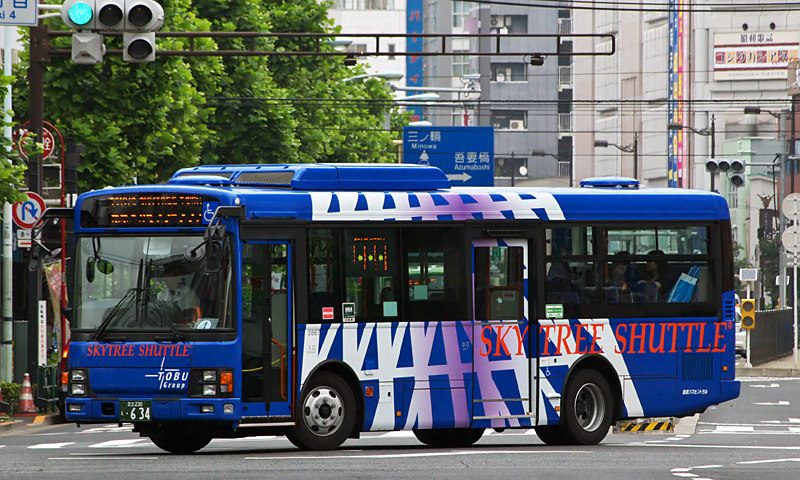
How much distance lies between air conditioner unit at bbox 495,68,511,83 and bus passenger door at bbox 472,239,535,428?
11031cm

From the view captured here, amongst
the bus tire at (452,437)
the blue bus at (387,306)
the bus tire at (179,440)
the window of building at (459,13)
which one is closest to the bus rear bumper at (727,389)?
the blue bus at (387,306)

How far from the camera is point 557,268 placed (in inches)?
695

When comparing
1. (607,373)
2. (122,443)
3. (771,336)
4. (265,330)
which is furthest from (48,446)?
(771,336)

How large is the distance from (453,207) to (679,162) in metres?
82.8

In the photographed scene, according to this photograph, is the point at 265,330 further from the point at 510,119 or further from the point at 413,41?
the point at 510,119

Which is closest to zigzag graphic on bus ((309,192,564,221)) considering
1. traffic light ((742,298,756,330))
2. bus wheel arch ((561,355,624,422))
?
bus wheel arch ((561,355,624,422))

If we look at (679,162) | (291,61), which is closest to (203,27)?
(291,61)

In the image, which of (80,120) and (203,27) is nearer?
(80,120)

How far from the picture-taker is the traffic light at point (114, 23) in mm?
19312

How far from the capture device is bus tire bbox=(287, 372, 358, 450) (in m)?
16.0

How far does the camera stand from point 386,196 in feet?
55.3

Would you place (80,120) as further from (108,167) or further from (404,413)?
(404,413)

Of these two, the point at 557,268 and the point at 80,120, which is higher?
the point at 80,120

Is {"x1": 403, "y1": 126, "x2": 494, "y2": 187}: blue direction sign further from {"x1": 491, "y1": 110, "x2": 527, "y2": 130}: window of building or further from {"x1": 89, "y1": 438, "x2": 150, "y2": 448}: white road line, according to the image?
{"x1": 491, "y1": 110, "x2": 527, "y2": 130}: window of building
